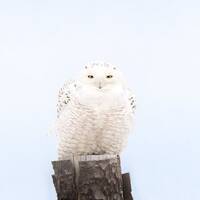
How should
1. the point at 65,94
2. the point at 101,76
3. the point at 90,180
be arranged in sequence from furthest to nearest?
the point at 65,94 → the point at 101,76 → the point at 90,180

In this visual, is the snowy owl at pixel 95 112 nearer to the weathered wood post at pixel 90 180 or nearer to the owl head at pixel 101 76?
the owl head at pixel 101 76

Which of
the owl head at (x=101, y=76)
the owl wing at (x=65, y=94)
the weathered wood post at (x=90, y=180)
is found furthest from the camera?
the owl wing at (x=65, y=94)

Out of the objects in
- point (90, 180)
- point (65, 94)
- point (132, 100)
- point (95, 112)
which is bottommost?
point (90, 180)

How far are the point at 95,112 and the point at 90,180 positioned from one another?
5.38ft

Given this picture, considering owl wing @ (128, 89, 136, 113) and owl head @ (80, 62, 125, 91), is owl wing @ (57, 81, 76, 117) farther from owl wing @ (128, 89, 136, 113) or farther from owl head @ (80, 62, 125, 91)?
owl wing @ (128, 89, 136, 113)

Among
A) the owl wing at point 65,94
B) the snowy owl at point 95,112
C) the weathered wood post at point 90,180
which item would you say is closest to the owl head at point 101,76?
the snowy owl at point 95,112

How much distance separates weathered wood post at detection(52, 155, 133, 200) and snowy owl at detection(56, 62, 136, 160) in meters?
1.47

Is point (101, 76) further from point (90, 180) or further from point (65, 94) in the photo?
point (90, 180)

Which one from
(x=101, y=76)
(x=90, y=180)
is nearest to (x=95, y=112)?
(x=101, y=76)

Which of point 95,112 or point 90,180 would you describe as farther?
point 95,112

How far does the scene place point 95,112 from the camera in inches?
218

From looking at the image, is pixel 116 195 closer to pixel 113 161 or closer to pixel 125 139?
pixel 113 161

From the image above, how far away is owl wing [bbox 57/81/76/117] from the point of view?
227 inches

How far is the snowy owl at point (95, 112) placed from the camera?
5.52m
